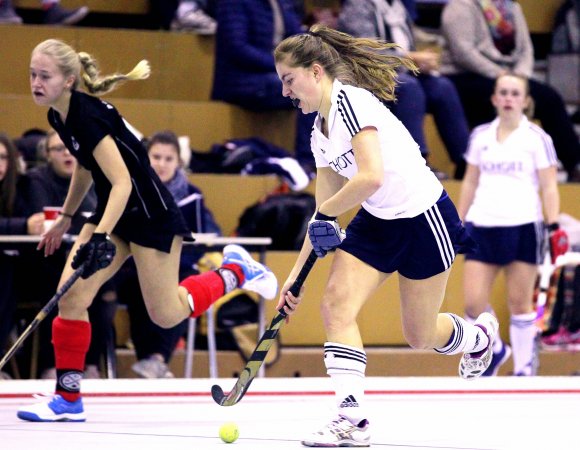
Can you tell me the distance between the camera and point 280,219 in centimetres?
596

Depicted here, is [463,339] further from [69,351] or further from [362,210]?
[69,351]

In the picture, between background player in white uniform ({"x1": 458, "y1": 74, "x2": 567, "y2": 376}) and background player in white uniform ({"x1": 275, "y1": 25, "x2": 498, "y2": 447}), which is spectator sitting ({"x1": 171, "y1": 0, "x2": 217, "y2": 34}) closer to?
background player in white uniform ({"x1": 458, "y1": 74, "x2": 567, "y2": 376})

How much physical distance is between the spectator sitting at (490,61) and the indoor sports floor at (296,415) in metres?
2.30

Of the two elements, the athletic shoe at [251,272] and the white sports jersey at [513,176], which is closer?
the athletic shoe at [251,272]

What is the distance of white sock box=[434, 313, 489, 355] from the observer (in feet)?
12.4

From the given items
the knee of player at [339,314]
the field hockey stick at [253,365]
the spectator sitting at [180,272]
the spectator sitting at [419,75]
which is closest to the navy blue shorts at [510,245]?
the spectator sitting at [419,75]

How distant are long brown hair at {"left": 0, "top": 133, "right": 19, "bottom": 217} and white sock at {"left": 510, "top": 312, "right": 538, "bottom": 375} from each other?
2.30 metres

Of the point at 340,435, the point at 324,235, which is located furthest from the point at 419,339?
the point at 324,235

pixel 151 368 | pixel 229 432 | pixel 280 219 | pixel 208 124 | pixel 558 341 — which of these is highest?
pixel 208 124

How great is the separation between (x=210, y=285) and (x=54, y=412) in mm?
866

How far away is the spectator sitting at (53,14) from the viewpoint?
23.1ft

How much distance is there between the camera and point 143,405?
4465 millimetres

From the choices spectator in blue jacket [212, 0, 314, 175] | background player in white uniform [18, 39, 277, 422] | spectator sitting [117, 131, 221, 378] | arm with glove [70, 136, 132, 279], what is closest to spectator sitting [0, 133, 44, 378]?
spectator sitting [117, 131, 221, 378]

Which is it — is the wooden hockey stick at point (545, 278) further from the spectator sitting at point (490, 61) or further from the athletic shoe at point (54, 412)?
the athletic shoe at point (54, 412)
